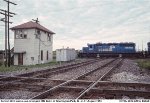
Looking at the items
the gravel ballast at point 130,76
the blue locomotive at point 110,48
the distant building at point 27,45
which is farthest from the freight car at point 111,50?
the gravel ballast at point 130,76

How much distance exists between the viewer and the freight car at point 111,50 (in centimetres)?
5550

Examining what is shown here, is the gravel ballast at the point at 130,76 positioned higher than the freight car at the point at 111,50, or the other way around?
the freight car at the point at 111,50

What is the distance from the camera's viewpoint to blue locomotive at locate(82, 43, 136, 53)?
55500mm

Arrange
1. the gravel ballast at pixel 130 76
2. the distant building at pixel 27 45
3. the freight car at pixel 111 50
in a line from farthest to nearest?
the freight car at pixel 111 50, the distant building at pixel 27 45, the gravel ballast at pixel 130 76

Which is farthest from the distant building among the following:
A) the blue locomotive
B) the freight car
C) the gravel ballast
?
the freight car

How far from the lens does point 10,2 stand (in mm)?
29453

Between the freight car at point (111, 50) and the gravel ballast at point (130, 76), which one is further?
the freight car at point (111, 50)

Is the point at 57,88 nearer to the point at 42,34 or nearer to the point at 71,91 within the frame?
the point at 71,91

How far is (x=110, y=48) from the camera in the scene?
2227 inches

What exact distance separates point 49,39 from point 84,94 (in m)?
32.1

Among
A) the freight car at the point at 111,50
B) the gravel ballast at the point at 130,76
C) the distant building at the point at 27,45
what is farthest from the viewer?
the freight car at the point at 111,50

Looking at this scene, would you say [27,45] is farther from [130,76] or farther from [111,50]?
[111,50]

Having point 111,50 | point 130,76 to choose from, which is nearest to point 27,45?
point 130,76

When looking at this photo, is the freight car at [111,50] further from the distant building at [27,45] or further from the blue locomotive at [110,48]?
the distant building at [27,45]
